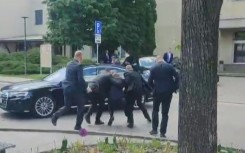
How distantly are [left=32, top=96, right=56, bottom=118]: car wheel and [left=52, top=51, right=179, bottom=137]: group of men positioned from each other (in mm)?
1434

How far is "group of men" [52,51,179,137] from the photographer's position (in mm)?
9352

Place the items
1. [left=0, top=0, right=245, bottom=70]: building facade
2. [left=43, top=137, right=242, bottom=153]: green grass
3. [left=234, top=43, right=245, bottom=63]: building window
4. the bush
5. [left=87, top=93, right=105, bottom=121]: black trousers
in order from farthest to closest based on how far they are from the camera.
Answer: [left=234, top=43, right=245, bottom=63]: building window → [left=0, top=0, right=245, bottom=70]: building facade → the bush → [left=87, top=93, right=105, bottom=121]: black trousers → [left=43, top=137, right=242, bottom=153]: green grass

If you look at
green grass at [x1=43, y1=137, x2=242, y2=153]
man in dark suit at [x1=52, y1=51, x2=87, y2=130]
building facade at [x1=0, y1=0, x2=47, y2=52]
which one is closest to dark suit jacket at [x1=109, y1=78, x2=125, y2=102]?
man in dark suit at [x1=52, y1=51, x2=87, y2=130]

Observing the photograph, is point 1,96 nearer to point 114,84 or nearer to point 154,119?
point 114,84

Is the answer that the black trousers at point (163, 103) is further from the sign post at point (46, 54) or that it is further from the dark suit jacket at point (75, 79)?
the sign post at point (46, 54)

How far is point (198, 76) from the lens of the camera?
15.7 ft

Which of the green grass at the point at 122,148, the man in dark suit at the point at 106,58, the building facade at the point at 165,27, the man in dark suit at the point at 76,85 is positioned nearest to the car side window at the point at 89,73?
the man in dark suit at the point at 76,85

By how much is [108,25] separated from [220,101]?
44.6ft

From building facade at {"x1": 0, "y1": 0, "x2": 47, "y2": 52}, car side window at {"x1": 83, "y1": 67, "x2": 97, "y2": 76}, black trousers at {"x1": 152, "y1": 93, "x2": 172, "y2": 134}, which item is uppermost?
building facade at {"x1": 0, "y1": 0, "x2": 47, "y2": 52}

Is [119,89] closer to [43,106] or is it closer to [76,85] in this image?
[76,85]

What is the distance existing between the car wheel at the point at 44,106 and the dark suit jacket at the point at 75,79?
2211mm

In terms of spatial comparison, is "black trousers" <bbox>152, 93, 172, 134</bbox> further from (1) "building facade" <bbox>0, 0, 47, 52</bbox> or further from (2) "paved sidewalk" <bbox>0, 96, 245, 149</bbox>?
(1) "building facade" <bbox>0, 0, 47, 52</bbox>

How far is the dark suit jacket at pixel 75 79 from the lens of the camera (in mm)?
9961

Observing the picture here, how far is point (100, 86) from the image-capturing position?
10922 mm
